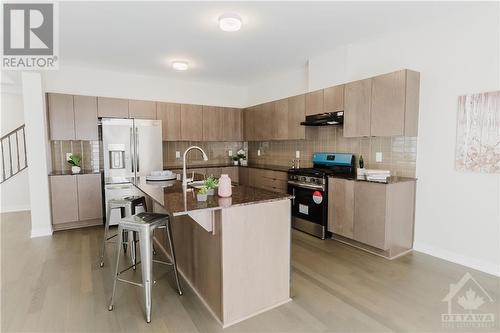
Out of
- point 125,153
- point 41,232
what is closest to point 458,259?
point 125,153

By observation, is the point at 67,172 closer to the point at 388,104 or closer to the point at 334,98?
the point at 334,98

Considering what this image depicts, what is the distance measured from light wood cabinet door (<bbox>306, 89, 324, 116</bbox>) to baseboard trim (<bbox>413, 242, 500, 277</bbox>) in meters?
2.17

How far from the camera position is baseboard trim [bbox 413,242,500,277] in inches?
108

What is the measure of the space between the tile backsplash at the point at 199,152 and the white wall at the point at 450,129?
3.53m

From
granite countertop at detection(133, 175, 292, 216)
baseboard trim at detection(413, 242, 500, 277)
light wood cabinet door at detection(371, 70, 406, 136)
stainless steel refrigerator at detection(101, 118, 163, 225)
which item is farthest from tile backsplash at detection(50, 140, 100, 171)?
baseboard trim at detection(413, 242, 500, 277)

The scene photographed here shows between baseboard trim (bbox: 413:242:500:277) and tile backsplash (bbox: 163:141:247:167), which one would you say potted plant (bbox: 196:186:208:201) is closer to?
baseboard trim (bbox: 413:242:500:277)

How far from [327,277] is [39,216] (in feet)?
13.3

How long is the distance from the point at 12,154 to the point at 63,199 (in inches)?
108

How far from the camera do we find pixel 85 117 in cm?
444

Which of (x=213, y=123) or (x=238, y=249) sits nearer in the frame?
(x=238, y=249)

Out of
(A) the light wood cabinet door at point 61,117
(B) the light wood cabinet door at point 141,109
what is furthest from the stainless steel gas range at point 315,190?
(A) the light wood cabinet door at point 61,117

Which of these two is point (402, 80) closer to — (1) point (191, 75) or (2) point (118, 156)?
(1) point (191, 75)

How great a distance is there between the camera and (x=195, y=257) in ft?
7.95

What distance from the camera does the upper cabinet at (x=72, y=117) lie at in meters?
4.26
